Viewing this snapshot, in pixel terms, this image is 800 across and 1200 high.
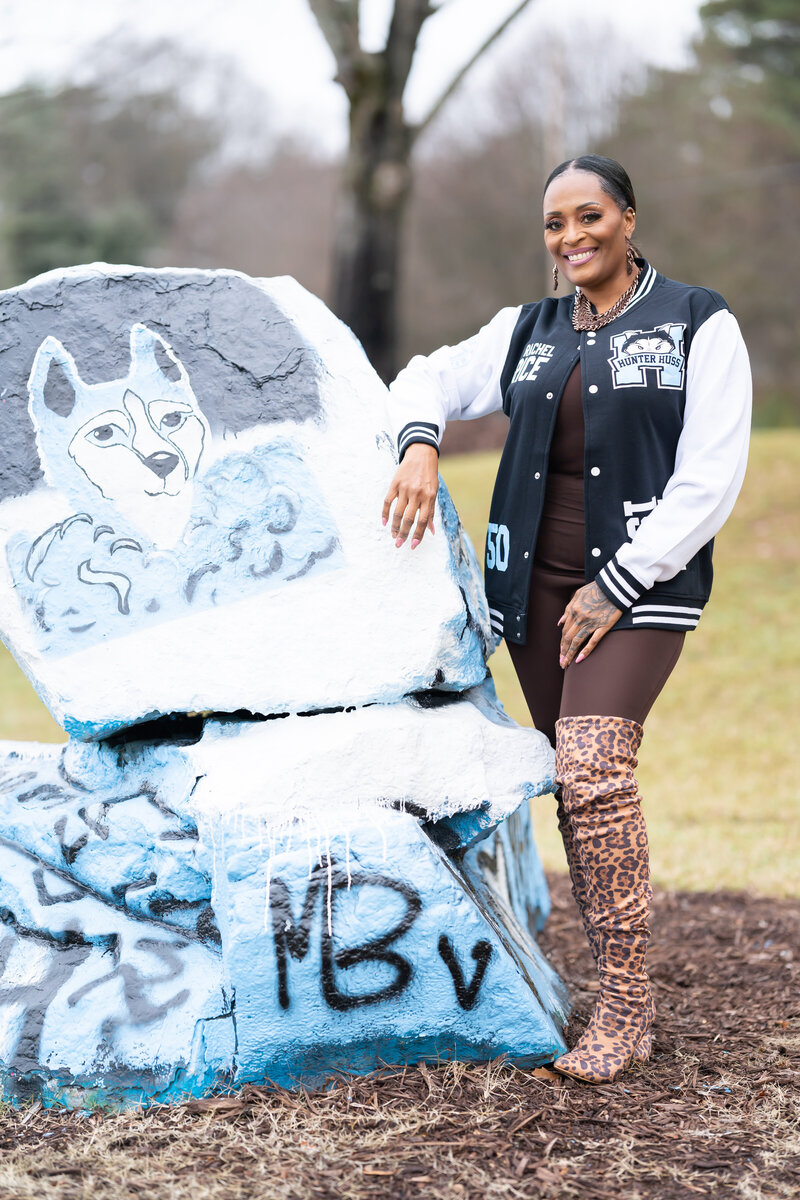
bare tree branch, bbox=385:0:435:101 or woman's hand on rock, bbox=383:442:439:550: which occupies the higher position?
bare tree branch, bbox=385:0:435:101

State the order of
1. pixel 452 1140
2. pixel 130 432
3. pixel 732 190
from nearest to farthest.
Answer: pixel 452 1140 → pixel 130 432 → pixel 732 190

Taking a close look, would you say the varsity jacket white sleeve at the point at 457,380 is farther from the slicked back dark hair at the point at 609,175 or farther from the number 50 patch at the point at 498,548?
the slicked back dark hair at the point at 609,175

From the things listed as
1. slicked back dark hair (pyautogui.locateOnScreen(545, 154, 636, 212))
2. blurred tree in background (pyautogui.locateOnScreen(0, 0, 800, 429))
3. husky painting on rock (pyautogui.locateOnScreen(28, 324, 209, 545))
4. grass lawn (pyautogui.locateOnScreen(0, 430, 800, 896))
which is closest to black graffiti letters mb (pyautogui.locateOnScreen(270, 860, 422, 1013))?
husky painting on rock (pyautogui.locateOnScreen(28, 324, 209, 545))

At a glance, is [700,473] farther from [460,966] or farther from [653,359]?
[460,966]

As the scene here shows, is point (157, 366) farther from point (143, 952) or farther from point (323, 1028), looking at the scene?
point (323, 1028)

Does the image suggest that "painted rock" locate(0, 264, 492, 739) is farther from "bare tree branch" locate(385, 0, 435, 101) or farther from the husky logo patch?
"bare tree branch" locate(385, 0, 435, 101)

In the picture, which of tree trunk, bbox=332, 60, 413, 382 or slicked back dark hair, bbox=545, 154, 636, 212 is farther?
tree trunk, bbox=332, 60, 413, 382

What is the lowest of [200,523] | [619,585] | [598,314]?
[619,585]

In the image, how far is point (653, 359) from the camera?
2.79 meters

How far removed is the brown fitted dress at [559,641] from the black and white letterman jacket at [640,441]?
0.12ft

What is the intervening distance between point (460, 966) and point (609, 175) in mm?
1945

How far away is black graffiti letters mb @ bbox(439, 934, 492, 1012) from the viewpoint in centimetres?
275

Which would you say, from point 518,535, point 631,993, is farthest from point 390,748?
point 631,993

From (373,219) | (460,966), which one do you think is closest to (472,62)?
(373,219)
